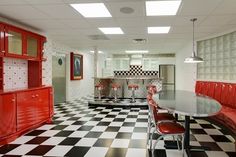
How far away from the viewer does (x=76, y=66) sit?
877cm

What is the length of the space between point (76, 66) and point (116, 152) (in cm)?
628

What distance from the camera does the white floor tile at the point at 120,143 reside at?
3254mm

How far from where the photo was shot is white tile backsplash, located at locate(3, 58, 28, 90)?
409 centimetres

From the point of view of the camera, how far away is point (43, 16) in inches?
154

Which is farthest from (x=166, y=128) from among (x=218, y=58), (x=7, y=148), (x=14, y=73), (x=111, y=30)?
(x=218, y=58)

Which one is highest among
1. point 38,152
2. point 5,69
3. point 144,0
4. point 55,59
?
point 144,0

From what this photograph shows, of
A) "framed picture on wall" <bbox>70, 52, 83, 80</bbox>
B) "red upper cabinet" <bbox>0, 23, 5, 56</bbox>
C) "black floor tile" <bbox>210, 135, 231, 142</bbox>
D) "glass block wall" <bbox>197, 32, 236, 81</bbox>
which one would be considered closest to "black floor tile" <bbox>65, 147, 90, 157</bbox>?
"red upper cabinet" <bbox>0, 23, 5, 56</bbox>

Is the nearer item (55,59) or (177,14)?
(177,14)

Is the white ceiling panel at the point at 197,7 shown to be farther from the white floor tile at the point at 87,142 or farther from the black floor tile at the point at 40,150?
the black floor tile at the point at 40,150

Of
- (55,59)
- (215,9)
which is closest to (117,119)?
(215,9)

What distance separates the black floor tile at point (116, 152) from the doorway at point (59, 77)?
4885mm

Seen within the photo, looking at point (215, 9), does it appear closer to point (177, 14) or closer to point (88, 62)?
point (177, 14)

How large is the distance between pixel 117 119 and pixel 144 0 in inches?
124

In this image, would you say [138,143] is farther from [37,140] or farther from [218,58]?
[218,58]
